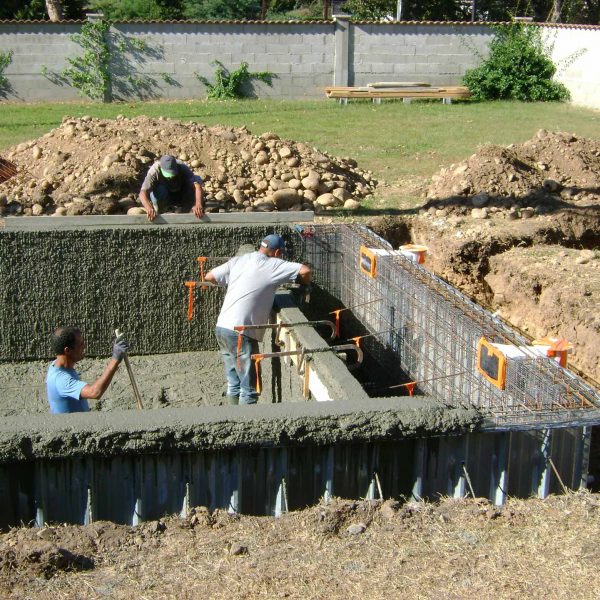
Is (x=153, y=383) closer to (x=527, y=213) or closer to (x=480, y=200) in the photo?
(x=480, y=200)

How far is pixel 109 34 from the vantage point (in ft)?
68.1

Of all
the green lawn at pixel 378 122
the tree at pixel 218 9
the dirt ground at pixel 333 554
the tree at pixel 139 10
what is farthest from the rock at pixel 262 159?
the tree at pixel 218 9

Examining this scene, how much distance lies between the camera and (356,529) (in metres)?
4.29

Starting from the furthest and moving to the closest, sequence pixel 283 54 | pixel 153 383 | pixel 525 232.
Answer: pixel 283 54
pixel 525 232
pixel 153 383

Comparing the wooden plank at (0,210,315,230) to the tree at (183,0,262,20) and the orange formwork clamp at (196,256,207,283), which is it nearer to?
the orange formwork clamp at (196,256,207,283)

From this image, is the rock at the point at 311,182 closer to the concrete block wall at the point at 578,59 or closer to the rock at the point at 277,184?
the rock at the point at 277,184

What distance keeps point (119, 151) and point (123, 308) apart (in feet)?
12.1

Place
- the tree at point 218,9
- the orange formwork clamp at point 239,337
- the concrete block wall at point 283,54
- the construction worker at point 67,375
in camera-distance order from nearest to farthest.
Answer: the construction worker at point 67,375 < the orange formwork clamp at point 239,337 < the concrete block wall at point 283,54 < the tree at point 218,9

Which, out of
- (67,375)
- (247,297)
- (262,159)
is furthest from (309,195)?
(67,375)

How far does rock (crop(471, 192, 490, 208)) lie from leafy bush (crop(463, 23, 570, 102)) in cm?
1006

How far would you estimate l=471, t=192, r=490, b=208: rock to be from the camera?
465 inches

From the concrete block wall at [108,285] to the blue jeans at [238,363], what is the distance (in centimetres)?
183

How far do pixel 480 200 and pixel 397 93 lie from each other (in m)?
9.17

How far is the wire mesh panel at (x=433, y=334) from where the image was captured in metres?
5.24
